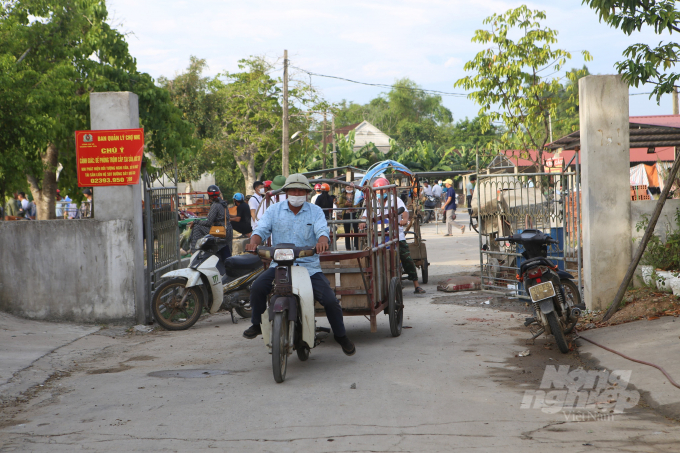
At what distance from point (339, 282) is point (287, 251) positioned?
5.23 feet

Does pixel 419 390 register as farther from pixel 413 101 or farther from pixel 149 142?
pixel 413 101

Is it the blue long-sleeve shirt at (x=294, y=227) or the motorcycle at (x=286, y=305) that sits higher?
the blue long-sleeve shirt at (x=294, y=227)

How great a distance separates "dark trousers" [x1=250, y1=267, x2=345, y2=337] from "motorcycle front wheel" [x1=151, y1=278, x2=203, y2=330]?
290 centimetres

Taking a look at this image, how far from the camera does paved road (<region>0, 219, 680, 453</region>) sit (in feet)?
13.6

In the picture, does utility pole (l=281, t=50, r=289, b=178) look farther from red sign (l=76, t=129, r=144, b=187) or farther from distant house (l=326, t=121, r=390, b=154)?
distant house (l=326, t=121, r=390, b=154)

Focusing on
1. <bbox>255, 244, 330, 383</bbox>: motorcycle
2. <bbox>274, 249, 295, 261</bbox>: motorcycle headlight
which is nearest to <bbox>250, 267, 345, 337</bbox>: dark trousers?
<bbox>255, 244, 330, 383</bbox>: motorcycle

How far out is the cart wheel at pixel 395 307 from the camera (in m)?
7.40

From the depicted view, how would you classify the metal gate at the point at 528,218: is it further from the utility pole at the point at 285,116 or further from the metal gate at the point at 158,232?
the utility pole at the point at 285,116

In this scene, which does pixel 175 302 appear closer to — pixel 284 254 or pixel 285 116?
pixel 284 254

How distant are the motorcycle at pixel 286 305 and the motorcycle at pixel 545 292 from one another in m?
2.29

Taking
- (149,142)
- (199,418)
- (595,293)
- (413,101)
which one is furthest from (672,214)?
(413,101)

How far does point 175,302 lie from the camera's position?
8781 mm

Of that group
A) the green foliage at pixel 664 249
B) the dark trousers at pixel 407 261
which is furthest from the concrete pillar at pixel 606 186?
the dark trousers at pixel 407 261

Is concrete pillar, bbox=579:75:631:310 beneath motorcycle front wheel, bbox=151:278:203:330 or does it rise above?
above
